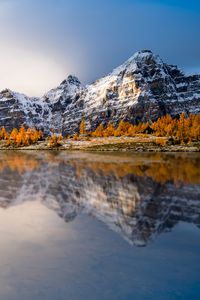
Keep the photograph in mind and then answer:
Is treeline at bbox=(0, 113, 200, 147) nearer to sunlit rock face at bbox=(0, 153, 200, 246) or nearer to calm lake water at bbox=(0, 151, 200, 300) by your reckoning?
sunlit rock face at bbox=(0, 153, 200, 246)

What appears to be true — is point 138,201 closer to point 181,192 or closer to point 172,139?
point 181,192

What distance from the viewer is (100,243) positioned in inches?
636

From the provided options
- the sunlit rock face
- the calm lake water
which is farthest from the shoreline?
the calm lake water

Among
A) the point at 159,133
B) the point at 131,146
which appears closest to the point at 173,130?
the point at 159,133

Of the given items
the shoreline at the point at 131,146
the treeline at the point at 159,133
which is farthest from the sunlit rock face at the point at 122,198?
the treeline at the point at 159,133

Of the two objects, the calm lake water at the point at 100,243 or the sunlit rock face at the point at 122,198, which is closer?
the calm lake water at the point at 100,243

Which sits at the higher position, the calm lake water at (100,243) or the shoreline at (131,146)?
the calm lake water at (100,243)

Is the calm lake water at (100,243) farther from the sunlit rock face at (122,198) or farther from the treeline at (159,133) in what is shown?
the treeline at (159,133)

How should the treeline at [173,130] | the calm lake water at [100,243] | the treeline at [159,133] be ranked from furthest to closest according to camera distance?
the treeline at [159,133] < the treeline at [173,130] < the calm lake water at [100,243]

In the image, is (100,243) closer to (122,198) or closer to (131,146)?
(122,198)

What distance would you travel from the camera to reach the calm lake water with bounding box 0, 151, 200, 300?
1158 centimetres

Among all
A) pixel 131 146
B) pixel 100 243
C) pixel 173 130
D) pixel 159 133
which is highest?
pixel 173 130

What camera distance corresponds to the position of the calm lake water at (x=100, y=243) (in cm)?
1158

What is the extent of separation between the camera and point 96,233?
17859 millimetres
